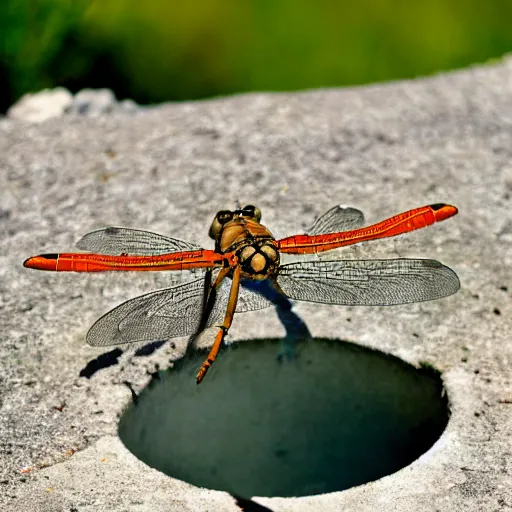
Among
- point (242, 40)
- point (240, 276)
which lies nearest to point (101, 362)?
point (240, 276)

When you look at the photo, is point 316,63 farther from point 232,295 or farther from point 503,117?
point 232,295

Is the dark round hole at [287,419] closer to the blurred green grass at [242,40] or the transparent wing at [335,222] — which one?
the transparent wing at [335,222]

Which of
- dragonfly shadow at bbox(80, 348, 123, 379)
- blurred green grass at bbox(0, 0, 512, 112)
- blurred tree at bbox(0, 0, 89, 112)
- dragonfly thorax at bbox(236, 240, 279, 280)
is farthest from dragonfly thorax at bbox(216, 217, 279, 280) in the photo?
blurred tree at bbox(0, 0, 89, 112)

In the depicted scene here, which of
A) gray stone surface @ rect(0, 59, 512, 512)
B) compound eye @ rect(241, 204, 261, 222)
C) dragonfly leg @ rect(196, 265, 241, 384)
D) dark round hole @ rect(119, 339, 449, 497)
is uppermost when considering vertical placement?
compound eye @ rect(241, 204, 261, 222)

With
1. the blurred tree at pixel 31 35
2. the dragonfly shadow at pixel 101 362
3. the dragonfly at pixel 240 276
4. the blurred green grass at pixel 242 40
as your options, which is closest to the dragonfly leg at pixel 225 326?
the dragonfly at pixel 240 276

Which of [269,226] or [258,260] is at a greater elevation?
[258,260]

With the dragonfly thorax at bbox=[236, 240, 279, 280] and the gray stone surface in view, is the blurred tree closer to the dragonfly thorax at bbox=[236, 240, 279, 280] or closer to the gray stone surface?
the gray stone surface

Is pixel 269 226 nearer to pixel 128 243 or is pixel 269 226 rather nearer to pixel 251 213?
pixel 251 213

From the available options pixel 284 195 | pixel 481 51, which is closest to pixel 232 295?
pixel 284 195
